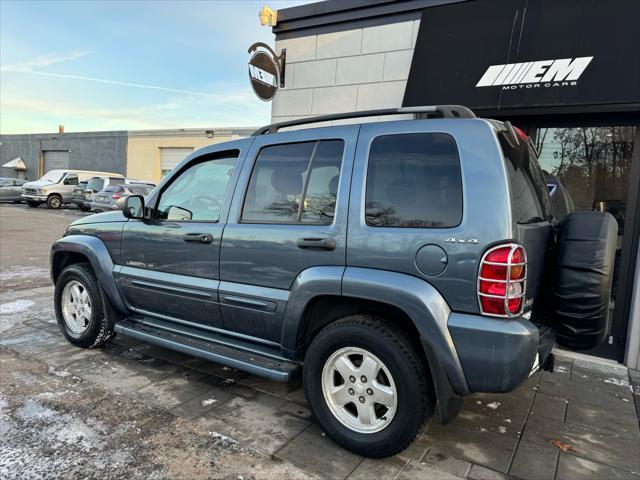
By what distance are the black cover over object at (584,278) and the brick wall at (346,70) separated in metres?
3.77

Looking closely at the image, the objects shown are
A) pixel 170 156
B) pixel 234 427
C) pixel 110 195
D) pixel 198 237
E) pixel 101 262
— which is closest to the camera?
pixel 234 427

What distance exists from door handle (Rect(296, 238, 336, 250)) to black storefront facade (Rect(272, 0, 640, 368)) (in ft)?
10.3

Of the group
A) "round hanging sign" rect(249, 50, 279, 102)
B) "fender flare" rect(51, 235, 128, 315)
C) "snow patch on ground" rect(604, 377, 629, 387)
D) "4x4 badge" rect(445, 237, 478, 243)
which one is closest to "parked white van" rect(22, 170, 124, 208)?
"round hanging sign" rect(249, 50, 279, 102)

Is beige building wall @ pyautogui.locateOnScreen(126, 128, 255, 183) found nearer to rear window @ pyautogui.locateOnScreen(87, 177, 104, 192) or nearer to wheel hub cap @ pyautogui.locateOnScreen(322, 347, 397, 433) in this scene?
rear window @ pyautogui.locateOnScreen(87, 177, 104, 192)

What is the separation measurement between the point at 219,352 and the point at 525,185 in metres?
2.34

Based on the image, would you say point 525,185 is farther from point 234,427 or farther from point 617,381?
point 617,381

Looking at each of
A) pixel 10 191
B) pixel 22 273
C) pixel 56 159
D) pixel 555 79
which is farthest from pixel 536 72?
pixel 56 159

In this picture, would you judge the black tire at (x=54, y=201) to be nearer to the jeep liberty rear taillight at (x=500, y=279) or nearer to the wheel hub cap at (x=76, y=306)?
the wheel hub cap at (x=76, y=306)

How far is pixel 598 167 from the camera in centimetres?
499

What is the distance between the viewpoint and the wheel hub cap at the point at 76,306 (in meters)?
4.37

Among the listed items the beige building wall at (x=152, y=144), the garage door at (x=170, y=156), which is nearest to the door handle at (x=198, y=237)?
the beige building wall at (x=152, y=144)

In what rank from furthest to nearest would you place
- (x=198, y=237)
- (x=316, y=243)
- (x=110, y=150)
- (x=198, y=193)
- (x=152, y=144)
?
1. (x=110, y=150)
2. (x=152, y=144)
3. (x=198, y=193)
4. (x=198, y=237)
5. (x=316, y=243)

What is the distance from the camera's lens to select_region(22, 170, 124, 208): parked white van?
21.8 meters

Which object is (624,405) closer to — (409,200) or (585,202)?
(585,202)
